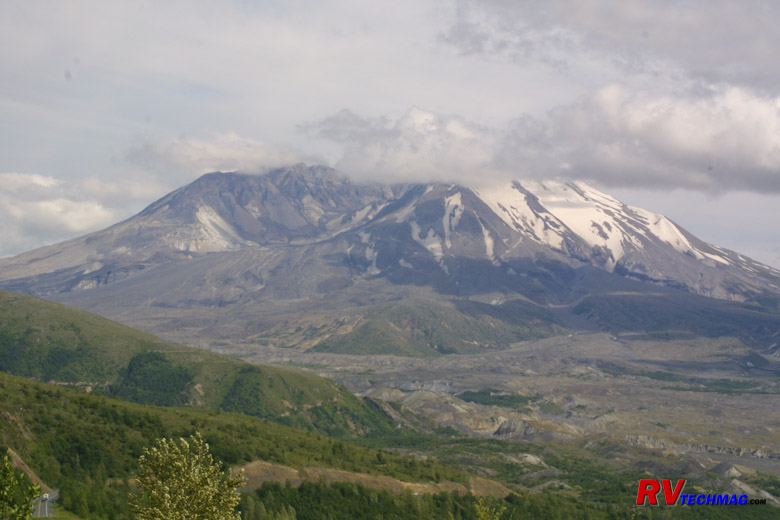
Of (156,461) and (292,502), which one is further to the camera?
(292,502)

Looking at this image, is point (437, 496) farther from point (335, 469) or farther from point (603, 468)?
point (603, 468)

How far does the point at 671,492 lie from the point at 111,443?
279 feet

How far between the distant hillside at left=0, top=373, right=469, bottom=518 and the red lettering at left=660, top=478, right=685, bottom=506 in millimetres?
32622

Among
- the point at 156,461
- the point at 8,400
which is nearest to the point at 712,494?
the point at 8,400

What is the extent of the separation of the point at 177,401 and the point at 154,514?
539ft

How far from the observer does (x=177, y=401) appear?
191250mm

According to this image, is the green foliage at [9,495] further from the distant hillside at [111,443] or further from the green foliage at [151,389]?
the green foliage at [151,389]

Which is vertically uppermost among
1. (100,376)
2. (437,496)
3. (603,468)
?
(100,376)

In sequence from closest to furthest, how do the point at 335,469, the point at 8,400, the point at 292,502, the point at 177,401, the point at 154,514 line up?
the point at 154,514, the point at 8,400, the point at 292,502, the point at 335,469, the point at 177,401

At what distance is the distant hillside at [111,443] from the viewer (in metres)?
78.5

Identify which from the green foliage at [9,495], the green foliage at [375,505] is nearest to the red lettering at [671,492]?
the green foliage at [375,505]

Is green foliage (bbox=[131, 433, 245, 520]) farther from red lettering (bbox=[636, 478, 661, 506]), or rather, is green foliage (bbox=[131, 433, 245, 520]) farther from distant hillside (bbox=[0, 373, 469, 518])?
red lettering (bbox=[636, 478, 661, 506])

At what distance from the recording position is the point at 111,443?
90.7 meters

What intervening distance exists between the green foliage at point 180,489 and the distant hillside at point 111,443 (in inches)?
1205
